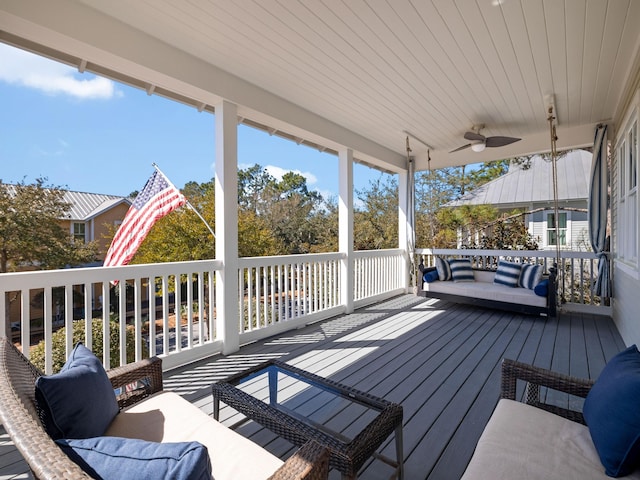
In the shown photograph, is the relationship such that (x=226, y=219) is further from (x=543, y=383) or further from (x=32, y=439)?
(x=543, y=383)

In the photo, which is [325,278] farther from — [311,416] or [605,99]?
[605,99]

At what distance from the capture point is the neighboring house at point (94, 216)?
22.5ft

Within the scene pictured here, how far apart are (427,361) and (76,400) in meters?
2.83

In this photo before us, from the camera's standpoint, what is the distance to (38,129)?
37.6ft

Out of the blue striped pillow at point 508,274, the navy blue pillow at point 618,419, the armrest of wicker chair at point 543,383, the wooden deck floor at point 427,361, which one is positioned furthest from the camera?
the blue striped pillow at point 508,274

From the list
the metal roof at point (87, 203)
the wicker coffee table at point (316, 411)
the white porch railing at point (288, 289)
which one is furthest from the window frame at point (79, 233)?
the wicker coffee table at point (316, 411)

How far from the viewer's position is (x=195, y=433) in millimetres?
1280

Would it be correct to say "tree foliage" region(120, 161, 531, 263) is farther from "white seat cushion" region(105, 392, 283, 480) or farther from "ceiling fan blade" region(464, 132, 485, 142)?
"white seat cushion" region(105, 392, 283, 480)

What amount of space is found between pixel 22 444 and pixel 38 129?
14.7 meters

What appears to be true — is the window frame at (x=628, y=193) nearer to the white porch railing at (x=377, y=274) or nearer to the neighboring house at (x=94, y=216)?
the white porch railing at (x=377, y=274)

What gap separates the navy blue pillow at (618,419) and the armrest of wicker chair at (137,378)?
1888 millimetres

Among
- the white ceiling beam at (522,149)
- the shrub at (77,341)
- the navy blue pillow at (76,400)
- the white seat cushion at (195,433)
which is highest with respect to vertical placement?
the white ceiling beam at (522,149)

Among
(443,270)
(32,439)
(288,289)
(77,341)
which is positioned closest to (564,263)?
(443,270)

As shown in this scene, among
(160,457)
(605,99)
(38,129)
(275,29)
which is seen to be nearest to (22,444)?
(160,457)
